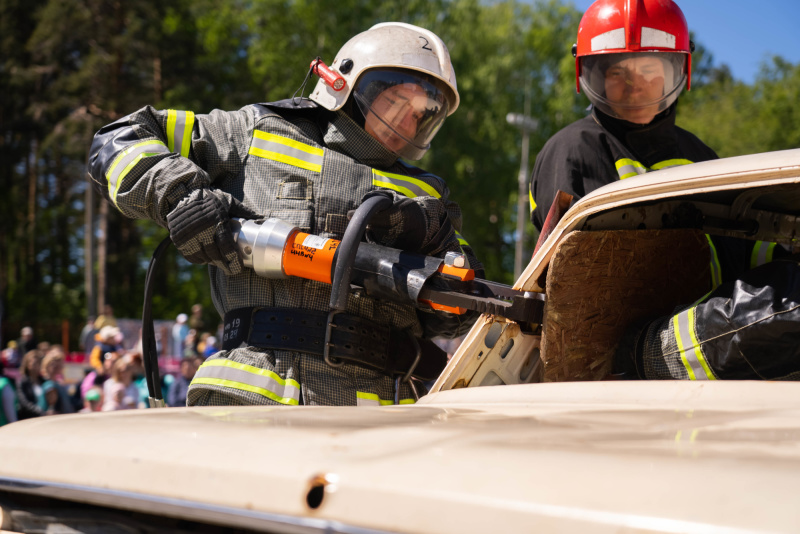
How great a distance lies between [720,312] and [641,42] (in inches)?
60.4

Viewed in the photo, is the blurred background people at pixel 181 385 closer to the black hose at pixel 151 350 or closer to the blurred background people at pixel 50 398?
the blurred background people at pixel 50 398

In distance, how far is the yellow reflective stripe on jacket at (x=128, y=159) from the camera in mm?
2627

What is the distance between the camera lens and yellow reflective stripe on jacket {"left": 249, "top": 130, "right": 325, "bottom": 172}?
283 cm

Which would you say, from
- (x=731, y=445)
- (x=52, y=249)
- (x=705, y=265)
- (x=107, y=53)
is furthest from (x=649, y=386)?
(x=52, y=249)

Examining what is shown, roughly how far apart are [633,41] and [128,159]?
1.92 m

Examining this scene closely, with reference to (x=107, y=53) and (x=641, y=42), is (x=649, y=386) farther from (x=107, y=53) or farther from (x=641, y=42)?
(x=107, y=53)

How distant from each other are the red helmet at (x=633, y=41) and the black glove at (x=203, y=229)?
5.29ft

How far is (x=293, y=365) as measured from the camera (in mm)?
2662

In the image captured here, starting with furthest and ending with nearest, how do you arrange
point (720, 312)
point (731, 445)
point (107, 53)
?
point (107, 53) → point (720, 312) → point (731, 445)

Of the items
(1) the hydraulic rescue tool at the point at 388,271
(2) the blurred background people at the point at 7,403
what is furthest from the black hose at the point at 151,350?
(2) the blurred background people at the point at 7,403

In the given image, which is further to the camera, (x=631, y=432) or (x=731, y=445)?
(x=631, y=432)

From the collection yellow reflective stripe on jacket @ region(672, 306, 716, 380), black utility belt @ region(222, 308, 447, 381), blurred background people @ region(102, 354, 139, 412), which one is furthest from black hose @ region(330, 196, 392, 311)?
blurred background people @ region(102, 354, 139, 412)

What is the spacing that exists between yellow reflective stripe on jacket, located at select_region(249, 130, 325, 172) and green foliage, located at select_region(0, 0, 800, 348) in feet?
73.1

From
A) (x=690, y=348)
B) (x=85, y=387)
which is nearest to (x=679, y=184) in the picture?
(x=690, y=348)
